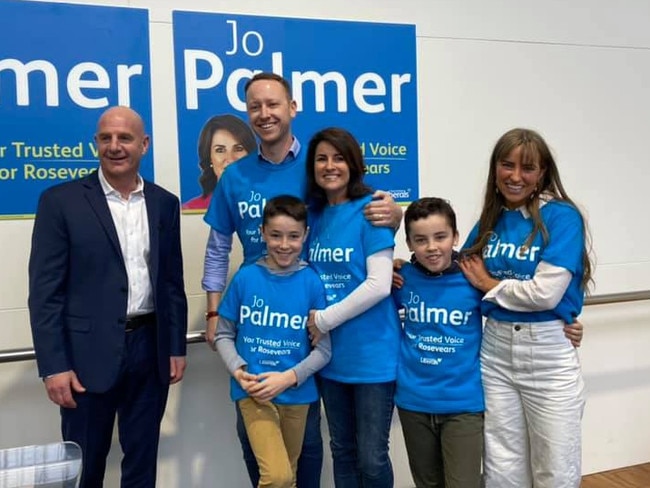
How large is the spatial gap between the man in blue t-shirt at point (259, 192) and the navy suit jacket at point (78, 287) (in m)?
0.33

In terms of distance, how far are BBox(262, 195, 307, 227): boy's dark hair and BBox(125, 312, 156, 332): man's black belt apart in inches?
18.2

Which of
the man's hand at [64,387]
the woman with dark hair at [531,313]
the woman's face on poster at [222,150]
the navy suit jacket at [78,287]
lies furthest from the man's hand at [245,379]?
the woman's face on poster at [222,150]

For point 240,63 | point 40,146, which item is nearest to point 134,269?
point 40,146

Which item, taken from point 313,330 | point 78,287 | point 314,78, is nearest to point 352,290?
point 313,330

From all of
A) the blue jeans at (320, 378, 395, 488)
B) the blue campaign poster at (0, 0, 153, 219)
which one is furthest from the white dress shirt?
the blue jeans at (320, 378, 395, 488)

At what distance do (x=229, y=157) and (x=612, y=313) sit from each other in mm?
2001

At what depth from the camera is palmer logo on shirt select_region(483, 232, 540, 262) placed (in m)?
1.77

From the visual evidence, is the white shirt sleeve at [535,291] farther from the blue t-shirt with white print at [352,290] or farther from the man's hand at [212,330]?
the man's hand at [212,330]

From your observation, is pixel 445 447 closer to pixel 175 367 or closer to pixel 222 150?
pixel 175 367

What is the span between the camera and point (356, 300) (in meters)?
1.77

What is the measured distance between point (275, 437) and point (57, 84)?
1416mm

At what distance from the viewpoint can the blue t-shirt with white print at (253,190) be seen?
1952 millimetres

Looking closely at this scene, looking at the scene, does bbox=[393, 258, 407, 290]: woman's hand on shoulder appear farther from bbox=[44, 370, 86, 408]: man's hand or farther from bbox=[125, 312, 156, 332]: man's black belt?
bbox=[44, 370, 86, 408]: man's hand

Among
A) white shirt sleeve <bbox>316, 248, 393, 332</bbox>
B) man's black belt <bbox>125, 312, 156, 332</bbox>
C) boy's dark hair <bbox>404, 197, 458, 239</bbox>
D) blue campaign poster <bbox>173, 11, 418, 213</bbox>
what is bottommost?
man's black belt <bbox>125, 312, 156, 332</bbox>
